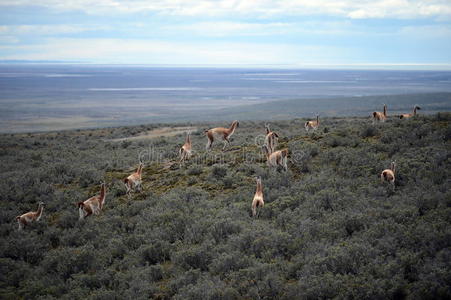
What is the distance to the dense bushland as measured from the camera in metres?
7.52

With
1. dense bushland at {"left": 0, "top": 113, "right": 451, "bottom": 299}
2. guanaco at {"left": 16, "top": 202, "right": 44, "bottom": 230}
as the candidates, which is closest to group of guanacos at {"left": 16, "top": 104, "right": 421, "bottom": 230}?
guanaco at {"left": 16, "top": 202, "right": 44, "bottom": 230}

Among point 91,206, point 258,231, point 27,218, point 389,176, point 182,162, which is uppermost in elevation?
point 389,176

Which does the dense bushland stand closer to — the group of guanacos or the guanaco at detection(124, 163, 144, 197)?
the group of guanacos

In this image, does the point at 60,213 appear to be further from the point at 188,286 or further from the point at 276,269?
the point at 276,269

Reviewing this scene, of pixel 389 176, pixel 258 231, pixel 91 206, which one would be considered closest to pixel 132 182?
pixel 91 206

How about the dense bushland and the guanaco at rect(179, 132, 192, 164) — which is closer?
the dense bushland

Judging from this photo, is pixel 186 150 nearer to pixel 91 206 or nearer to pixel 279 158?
pixel 279 158

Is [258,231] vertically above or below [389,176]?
below

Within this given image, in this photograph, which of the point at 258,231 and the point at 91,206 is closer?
the point at 258,231

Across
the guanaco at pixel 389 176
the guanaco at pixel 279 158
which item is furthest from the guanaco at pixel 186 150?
the guanaco at pixel 389 176

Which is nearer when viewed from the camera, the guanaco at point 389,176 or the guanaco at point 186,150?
the guanaco at point 389,176

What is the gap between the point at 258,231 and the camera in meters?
9.60

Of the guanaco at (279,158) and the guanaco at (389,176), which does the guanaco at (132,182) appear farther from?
the guanaco at (389,176)

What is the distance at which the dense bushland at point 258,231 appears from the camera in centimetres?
752
